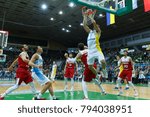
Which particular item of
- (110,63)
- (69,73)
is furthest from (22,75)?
(110,63)

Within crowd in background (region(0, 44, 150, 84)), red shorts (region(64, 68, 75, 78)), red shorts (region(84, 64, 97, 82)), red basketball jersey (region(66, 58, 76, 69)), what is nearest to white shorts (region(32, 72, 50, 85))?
red shorts (region(84, 64, 97, 82))

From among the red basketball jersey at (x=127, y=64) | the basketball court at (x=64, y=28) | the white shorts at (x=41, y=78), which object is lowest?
the white shorts at (x=41, y=78)

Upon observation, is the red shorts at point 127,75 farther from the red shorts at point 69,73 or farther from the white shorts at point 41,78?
the white shorts at point 41,78

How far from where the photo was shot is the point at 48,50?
40312mm

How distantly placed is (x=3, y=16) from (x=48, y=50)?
615 inches

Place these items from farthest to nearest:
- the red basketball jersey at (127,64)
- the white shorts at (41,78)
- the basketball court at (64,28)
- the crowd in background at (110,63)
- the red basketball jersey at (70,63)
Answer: the crowd in background at (110,63)
the basketball court at (64,28)
the red basketball jersey at (70,63)
the red basketball jersey at (127,64)
the white shorts at (41,78)

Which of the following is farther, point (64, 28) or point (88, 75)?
point (64, 28)

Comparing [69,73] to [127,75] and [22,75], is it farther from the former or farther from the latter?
[22,75]

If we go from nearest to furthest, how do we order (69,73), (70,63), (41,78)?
(41,78)
(69,73)
(70,63)

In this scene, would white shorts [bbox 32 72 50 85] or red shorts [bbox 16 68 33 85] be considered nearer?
white shorts [bbox 32 72 50 85]

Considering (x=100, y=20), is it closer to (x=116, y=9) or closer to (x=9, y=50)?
(x=116, y=9)

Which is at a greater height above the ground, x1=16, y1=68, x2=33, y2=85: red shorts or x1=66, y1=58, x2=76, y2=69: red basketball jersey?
x1=66, y1=58, x2=76, y2=69: red basketball jersey

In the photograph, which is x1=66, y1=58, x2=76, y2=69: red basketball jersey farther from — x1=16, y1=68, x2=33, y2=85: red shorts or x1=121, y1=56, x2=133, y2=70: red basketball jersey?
x1=16, y1=68, x2=33, y2=85: red shorts

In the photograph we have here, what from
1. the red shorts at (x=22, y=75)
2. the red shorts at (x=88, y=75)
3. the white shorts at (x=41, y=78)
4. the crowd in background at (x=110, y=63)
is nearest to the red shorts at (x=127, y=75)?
the red shorts at (x=88, y=75)
